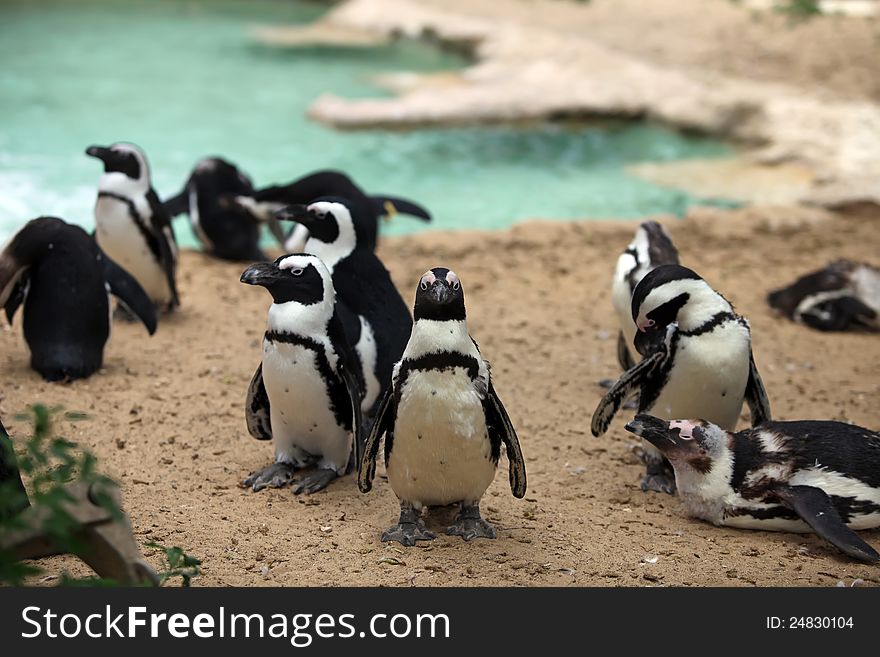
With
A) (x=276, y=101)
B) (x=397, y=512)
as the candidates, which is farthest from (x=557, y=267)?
(x=276, y=101)

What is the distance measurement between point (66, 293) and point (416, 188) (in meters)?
5.71

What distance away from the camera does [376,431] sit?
150 inches

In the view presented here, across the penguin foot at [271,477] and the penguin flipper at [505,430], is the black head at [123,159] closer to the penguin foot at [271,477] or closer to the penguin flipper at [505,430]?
the penguin foot at [271,477]

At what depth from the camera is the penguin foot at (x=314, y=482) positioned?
4.34m

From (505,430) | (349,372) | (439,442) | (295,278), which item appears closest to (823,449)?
(505,430)

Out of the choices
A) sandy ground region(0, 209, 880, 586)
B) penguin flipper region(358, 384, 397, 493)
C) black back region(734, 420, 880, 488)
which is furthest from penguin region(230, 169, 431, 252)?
black back region(734, 420, 880, 488)

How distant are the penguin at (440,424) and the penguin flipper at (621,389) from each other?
75cm

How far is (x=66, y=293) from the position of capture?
17.9 ft

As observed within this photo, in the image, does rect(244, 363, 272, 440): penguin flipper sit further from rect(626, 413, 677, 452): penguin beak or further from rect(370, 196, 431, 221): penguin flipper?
rect(370, 196, 431, 221): penguin flipper

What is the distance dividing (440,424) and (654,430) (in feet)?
3.27

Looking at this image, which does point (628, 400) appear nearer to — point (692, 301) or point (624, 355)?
point (624, 355)

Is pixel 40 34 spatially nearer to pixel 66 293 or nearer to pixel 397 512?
pixel 66 293

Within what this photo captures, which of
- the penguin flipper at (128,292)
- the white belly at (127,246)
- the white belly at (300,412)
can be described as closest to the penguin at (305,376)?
the white belly at (300,412)

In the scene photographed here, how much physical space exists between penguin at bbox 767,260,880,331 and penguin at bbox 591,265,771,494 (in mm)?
2389
